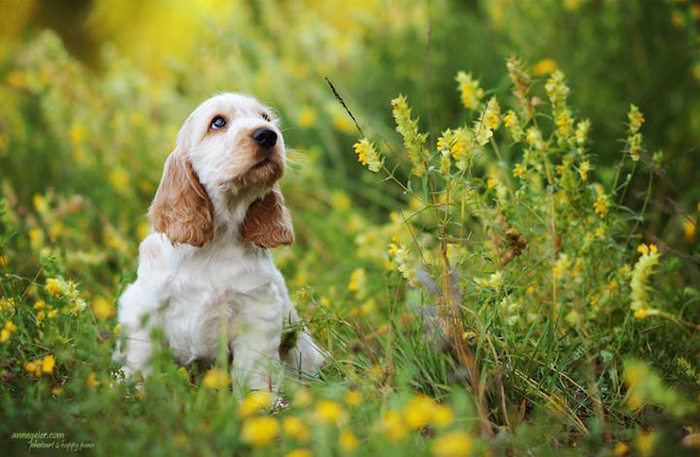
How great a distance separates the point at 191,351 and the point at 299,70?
156 inches

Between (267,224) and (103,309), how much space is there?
98 centimetres

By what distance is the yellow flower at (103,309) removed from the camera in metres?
3.32

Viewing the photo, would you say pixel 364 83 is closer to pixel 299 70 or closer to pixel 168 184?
pixel 299 70

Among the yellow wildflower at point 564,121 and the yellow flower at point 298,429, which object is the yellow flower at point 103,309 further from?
the yellow wildflower at point 564,121

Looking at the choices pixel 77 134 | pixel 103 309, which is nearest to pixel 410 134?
pixel 103 309

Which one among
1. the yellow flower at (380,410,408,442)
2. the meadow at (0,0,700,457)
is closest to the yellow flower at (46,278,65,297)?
the meadow at (0,0,700,457)

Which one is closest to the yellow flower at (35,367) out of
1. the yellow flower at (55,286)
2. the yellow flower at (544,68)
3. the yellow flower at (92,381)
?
the yellow flower at (92,381)

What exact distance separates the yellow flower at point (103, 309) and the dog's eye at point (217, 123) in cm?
99

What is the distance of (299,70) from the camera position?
631 centimetres

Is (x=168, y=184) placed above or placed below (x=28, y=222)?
above

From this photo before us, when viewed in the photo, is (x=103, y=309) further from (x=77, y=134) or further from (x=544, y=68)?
(x=544, y=68)

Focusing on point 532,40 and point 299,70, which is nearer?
point 532,40

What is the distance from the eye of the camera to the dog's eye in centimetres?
292

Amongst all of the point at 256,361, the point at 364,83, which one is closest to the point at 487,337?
the point at 256,361
